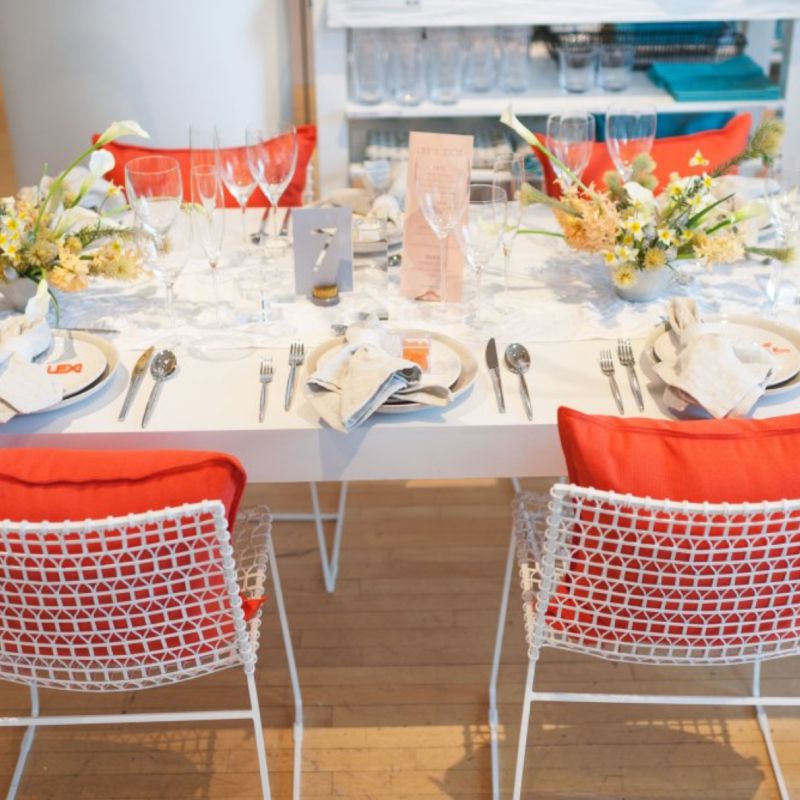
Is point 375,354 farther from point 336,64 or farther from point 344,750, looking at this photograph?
point 336,64

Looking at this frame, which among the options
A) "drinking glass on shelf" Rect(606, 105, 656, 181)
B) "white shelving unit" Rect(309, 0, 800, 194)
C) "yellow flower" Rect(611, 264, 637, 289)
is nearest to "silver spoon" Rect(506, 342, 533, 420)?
"yellow flower" Rect(611, 264, 637, 289)

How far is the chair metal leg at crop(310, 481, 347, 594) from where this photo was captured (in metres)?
2.47

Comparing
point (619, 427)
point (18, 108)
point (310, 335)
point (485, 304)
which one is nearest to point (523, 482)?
point (485, 304)

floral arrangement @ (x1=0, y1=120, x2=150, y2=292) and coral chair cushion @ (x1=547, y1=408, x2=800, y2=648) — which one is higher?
floral arrangement @ (x1=0, y1=120, x2=150, y2=292)

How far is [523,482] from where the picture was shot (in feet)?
9.61

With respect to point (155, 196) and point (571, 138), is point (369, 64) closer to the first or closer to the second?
point (571, 138)

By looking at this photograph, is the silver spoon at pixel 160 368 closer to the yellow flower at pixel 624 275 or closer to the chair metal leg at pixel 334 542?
the chair metal leg at pixel 334 542

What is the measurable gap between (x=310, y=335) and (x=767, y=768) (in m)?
1.19

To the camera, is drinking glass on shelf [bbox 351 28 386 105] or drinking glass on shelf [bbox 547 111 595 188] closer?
drinking glass on shelf [bbox 547 111 595 188]

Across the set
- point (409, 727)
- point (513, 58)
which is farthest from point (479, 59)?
point (409, 727)

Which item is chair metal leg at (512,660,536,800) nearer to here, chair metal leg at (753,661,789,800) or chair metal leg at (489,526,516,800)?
chair metal leg at (489,526,516,800)

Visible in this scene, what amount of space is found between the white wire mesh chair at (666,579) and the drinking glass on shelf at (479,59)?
96.0 inches

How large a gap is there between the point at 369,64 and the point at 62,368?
2114 mm

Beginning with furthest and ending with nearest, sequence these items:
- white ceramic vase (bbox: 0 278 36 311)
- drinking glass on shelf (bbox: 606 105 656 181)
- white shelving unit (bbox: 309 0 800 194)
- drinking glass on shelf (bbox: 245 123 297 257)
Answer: white shelving unit (bbox: 309 0 800 194), drinking glass on shelf (bbox: 606 105 656 181), drinking glass on shelf (bbox: 245 123 297 257), white ceramic vase (bbox: 0 278 36 311)
